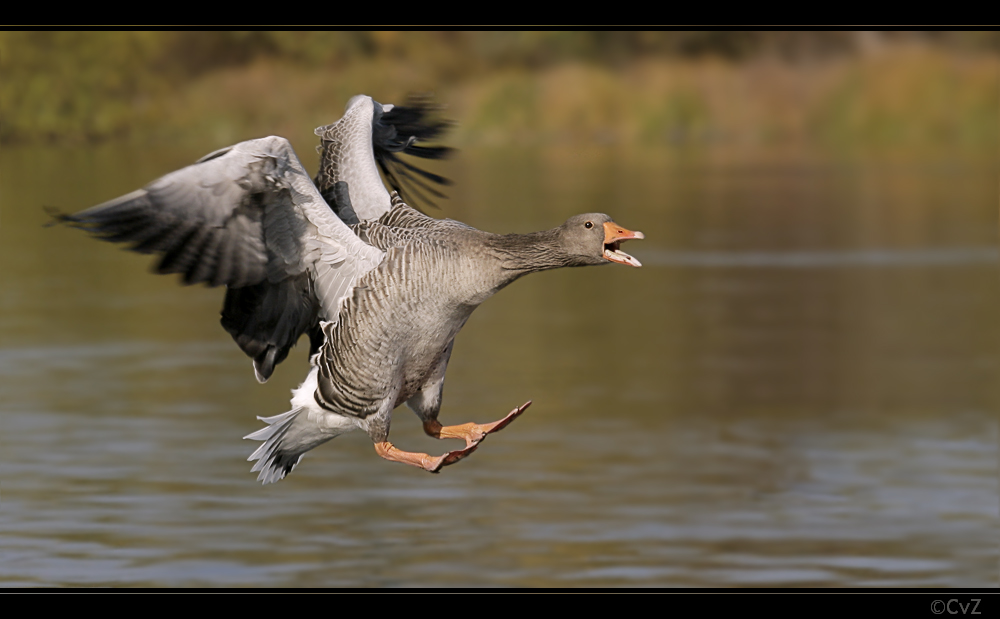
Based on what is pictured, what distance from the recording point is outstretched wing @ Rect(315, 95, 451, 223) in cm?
1158

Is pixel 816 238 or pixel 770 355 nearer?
pixel 770 355

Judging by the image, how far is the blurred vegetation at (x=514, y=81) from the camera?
196ft

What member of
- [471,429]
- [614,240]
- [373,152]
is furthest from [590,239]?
[373,152]

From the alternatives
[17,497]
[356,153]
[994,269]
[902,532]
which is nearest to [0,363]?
[17,497]

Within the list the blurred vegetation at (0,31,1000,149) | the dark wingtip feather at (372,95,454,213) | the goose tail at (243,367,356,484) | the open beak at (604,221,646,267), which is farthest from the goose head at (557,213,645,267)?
the blurred vegetation at (0,31,1000,149)

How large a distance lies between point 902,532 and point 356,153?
41.4 ft

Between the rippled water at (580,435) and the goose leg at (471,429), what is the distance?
7.06m

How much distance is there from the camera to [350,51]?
65.7 metres

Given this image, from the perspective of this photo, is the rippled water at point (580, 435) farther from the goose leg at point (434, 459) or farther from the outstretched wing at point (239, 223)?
the goose leg at point (434, 459)

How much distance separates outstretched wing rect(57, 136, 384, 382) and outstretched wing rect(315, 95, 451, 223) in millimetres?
969

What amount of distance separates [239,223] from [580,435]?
16674 millimetres

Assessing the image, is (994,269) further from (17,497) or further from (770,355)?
(17,497)

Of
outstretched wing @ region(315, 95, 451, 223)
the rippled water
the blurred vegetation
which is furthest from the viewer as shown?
the blurred vegetation

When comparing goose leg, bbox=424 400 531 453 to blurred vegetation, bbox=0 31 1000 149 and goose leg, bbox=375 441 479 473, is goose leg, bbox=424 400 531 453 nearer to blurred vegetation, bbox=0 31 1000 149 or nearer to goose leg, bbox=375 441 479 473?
goose leg, bbox=375 441 479 473
